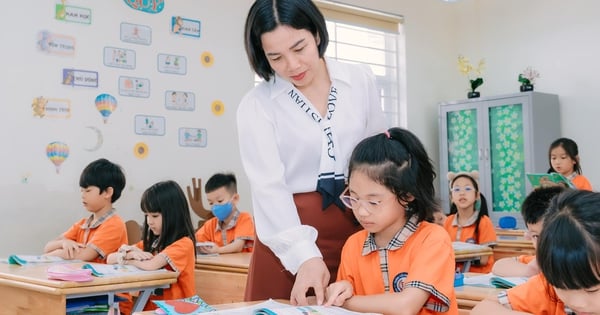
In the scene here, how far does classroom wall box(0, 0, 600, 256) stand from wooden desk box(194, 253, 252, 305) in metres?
1.38

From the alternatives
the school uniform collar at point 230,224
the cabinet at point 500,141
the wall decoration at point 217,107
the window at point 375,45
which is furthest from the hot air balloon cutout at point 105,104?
the cabinet at point 500,141

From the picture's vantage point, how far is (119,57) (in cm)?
458

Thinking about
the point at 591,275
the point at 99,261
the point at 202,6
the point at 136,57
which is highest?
the point at 202,6

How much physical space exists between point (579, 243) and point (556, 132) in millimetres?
5006

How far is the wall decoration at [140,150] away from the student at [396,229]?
11.0 feet

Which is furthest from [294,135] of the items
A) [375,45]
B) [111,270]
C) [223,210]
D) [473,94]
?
[473,94]

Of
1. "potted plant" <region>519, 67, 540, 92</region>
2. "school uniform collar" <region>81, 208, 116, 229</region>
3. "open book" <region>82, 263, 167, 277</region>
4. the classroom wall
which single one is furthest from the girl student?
"potted plant" <region>519, 67, 540, 92</region>

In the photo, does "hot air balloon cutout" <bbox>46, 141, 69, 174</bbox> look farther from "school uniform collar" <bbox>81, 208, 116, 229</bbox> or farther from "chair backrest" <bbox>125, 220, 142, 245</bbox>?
"school uniform collar" <bbox>81, 208, 116, 229</bbox>

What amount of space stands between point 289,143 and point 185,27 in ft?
12.1

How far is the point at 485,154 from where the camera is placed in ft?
20.0

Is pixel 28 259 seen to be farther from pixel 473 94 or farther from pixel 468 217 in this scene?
pixel 473 94

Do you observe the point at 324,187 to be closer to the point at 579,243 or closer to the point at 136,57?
the point at 579,243

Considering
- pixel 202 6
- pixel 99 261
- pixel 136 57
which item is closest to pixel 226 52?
pixel 202 6

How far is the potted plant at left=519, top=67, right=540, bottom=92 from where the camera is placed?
5.88 meters
